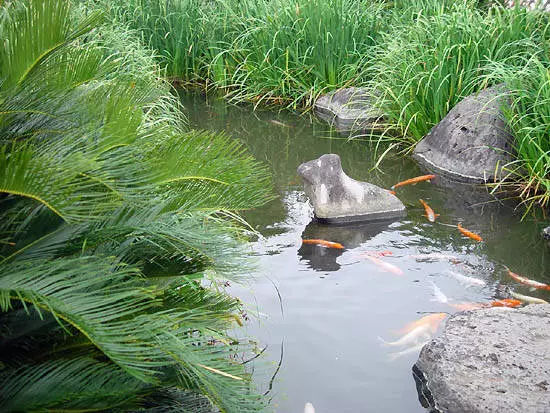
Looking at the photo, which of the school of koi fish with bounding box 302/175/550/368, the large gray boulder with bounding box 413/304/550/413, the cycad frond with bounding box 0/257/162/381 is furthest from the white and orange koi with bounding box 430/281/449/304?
the cycad frond with bounding box 0/257/162/381

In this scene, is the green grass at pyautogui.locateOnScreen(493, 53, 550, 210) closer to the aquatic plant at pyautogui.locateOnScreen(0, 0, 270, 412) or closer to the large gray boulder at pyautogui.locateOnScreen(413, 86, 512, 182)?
the large gray boulder at pyautogui.locateOnScreen(413, 86, 512, 182)

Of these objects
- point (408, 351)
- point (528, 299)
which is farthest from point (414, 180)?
point (408, 351)

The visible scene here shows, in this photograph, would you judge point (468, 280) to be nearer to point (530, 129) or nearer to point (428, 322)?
point (428, 322)

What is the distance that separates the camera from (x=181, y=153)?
274 centimetres

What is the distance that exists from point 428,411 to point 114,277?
1848mm

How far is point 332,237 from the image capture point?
5.75m

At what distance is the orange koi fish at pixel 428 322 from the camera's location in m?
4.35

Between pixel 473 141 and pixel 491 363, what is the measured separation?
389 centimetres

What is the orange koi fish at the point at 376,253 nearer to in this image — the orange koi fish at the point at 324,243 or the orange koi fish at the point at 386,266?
the orange koi fish at the point at 386,266

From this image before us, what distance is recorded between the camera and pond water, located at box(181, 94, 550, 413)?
3.90 meters

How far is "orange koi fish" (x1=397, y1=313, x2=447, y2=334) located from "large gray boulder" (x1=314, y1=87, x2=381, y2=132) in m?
4.06

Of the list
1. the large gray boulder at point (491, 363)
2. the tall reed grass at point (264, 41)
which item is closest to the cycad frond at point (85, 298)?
the large gray boulder at point (491, 363)

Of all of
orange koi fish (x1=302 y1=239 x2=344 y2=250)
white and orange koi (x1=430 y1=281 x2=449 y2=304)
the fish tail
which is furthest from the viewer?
orange koi fish (x1=302 y1=239 x2=344 y2=250)

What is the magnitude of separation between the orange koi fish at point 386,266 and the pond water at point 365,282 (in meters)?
0.01
